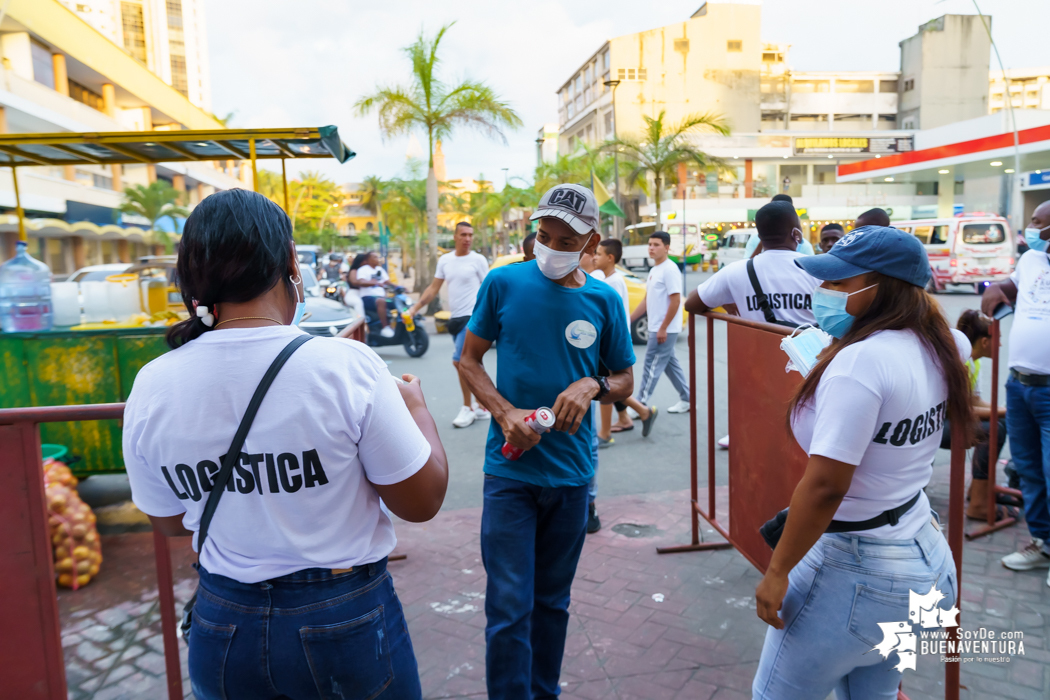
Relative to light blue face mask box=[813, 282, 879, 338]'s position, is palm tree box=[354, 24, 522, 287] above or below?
above

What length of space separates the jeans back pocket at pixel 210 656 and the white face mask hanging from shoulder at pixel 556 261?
1.69 meters

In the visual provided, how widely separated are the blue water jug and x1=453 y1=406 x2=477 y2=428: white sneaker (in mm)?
3844

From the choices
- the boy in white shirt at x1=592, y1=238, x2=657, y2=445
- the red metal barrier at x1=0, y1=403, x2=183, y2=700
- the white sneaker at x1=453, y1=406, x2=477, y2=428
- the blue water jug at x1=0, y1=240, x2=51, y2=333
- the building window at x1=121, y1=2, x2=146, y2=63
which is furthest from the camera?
the building window at x1=121, y1=2, x2=146, y2=63

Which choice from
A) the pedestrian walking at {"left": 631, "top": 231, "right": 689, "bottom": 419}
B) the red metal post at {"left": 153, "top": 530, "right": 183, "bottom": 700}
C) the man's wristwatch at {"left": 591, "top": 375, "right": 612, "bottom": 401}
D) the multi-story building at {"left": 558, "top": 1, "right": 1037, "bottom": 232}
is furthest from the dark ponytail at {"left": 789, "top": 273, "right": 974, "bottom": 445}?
the multi-story building at {"left": 558, "top": 1, "right": 1037, "bottom": 232}

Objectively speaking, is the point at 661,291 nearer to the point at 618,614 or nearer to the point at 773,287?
the point at 773,287

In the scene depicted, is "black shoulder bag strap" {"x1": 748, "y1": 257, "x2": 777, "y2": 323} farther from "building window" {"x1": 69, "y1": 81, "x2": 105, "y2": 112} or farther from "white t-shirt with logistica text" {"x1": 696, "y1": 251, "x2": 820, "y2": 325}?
"building window" {"x1": 69, "y1": 81, "x2": 105, "y2": 112}

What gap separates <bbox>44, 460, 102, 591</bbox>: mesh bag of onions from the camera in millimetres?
4141

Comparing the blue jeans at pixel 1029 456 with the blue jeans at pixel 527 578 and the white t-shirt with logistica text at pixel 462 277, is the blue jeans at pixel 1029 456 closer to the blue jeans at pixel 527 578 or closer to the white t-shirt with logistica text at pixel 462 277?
the blue jeans at pixel 527 578

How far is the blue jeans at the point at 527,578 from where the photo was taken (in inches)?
100

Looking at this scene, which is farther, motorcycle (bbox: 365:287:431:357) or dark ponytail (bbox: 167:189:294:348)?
motorcycle (bbox: 365:287:431:357)

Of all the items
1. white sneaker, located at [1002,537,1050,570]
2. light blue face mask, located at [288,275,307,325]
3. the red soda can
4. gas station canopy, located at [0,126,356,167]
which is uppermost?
gas station canopy, located at [0,126,356,167]

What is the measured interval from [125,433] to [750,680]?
2.75m

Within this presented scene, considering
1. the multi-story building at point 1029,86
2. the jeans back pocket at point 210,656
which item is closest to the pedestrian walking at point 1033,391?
the jeans back pocket at point 210,656

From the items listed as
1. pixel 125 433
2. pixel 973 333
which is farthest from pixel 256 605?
pixel 973 333
